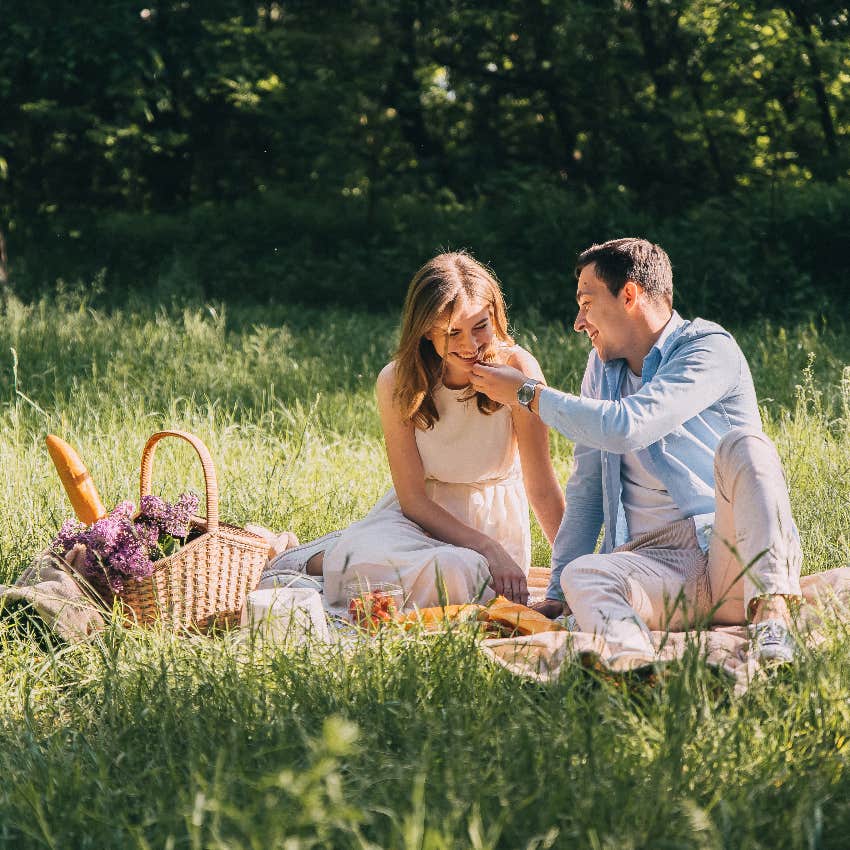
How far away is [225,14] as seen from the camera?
15344 mm

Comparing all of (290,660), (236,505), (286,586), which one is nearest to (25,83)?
(236,505)

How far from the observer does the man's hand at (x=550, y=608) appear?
395 cm

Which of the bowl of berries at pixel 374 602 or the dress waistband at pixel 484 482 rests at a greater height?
the dress waistband at pixel 484 482

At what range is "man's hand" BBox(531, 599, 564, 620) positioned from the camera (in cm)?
395

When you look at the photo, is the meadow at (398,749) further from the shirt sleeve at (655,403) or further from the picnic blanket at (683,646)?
the shirt sleeve at (655,403)

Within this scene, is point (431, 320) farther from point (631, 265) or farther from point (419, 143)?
point (419, 143)

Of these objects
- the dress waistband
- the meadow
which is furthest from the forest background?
the meadow

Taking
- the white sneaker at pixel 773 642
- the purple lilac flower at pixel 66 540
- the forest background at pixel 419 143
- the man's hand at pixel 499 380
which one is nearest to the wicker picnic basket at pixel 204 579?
the purple lilac flower at pixel 66 540

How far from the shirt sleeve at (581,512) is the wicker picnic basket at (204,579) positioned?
108 cm

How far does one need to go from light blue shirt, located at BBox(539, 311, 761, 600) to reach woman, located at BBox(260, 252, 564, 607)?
0.36 m

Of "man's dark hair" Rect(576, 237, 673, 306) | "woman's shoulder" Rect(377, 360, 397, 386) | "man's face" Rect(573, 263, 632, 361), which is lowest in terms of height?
"woman's shoulder" Rect(377, 360, 397, 386)

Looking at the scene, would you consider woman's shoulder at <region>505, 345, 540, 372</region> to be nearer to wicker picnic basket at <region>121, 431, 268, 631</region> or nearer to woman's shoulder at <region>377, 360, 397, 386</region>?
woman's shoulder at <region>377, 360, 397, 386</region>

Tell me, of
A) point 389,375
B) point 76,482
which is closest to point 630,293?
point 389,375

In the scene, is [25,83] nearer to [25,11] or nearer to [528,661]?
[25,11]
